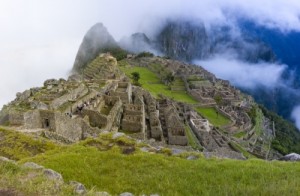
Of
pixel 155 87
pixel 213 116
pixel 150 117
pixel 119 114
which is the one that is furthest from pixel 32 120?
pixel 155 87

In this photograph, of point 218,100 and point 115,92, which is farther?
point 218,100

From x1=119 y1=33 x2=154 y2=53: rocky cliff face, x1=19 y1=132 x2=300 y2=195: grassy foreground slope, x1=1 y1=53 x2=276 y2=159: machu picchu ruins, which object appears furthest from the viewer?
x1=119 y1=33 x2=154 y2=53: rocky cliff face

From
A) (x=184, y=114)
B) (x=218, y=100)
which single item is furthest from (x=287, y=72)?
(x=184, y=114)

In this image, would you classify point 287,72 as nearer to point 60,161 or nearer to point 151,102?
point 151,102

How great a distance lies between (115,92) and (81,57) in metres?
83.6

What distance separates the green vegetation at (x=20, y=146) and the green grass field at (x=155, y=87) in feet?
170

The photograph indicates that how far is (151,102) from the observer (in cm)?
4716

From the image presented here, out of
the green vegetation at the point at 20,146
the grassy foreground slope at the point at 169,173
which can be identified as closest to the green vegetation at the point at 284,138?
the green vegetation at the point at 20,146

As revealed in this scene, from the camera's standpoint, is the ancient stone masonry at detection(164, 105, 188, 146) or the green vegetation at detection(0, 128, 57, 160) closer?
the green vegetation at detection(0, 128, 57, 160)

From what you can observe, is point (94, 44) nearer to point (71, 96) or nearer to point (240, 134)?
point (240, 134)

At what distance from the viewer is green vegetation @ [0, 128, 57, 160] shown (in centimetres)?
1582

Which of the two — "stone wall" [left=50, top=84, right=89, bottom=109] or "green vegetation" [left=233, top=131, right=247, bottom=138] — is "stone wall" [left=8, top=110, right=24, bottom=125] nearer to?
"stone wall" [left=50, top=84, right=89, bottom=109]

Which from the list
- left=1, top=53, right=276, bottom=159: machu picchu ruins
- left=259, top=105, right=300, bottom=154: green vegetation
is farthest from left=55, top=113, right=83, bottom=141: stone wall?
left=259, top=105, right=300, bottom=154: green vegetation

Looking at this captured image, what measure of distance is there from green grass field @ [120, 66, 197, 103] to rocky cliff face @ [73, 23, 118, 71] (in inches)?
1035
